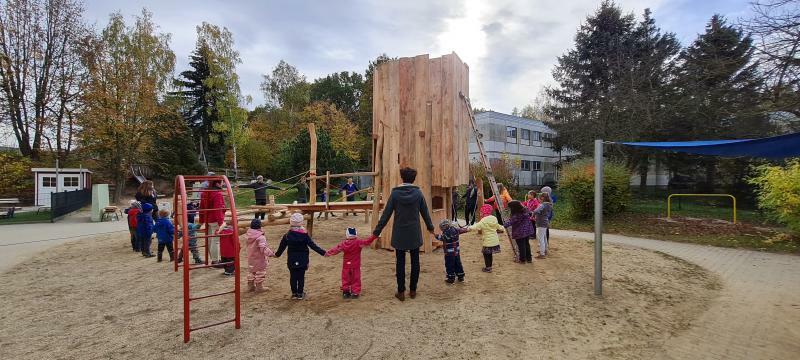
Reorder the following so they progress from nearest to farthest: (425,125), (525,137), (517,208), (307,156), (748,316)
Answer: (748,316), (517,208), (425,125), (307,156), (525,137)

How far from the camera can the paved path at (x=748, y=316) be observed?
153 inches

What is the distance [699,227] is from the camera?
12.5 m

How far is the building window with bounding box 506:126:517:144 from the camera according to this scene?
112ft

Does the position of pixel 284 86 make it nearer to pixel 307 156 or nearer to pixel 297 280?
pixel 307 156

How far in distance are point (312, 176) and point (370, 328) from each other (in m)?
5.55

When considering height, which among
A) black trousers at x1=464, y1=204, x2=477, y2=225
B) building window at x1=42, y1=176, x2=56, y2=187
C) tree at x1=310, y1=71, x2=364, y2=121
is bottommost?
black trousers at x1=464, y1=204, x2=477, y2=225

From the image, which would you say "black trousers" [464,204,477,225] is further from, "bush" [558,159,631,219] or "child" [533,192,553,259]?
"child" [533,192,553,259]

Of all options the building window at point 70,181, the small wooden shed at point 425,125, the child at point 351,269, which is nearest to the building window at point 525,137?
the small wooden shed at point 425,125

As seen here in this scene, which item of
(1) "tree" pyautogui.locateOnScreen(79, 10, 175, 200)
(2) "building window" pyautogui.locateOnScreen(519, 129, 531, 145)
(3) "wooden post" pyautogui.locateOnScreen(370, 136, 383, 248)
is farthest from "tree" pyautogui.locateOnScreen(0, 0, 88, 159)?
(2) "building window" pyautogui.locateOnScreen(519, 129, 531, 145)

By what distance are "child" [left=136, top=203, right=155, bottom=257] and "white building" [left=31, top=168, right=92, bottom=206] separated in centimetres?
1676

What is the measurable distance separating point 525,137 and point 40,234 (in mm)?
33872

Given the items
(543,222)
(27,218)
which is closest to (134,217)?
(543,222)

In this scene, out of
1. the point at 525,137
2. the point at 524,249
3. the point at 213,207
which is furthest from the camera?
the point at 525,137

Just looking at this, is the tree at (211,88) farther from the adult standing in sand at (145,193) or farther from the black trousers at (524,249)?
the black trousers at (524,249)
